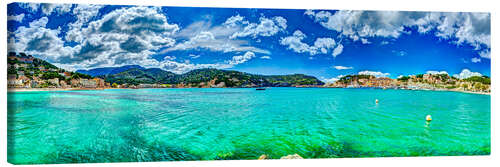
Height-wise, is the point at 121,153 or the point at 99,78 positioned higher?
the point at 99,78

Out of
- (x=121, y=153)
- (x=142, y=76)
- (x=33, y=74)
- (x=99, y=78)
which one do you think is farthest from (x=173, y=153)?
(x=142, y=76)

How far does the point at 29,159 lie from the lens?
3082mm

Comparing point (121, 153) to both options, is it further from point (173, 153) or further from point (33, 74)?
point (33, 74)

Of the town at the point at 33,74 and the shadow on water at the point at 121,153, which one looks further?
the town at the point at 33,74

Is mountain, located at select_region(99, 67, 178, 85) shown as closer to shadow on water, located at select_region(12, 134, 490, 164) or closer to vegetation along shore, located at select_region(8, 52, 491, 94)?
vegetation along shore, located at select_region(8, 52, 491, 94)

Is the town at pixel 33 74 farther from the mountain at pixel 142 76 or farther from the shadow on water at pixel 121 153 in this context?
the shadow on water at pixel 121 153

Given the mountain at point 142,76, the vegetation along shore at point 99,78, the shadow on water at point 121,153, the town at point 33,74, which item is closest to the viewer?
the shadow on water at point 121,153

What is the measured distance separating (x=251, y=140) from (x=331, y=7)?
2834 millimetres

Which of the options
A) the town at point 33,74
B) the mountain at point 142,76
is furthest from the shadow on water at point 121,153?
the mountain at point 142,76

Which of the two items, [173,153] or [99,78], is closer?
[173,153]

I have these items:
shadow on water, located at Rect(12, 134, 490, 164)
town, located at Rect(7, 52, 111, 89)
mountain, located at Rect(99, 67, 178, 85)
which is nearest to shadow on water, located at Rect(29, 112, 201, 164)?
shadow on water, located at Rect(12, 134, 490, 164)

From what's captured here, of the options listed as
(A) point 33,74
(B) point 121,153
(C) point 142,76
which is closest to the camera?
(B) point 121,153
